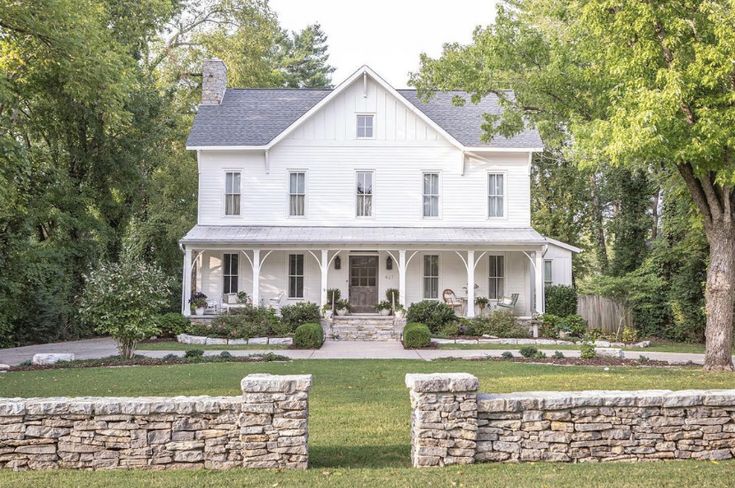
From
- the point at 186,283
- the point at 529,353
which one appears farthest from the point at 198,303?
the point at 529,353

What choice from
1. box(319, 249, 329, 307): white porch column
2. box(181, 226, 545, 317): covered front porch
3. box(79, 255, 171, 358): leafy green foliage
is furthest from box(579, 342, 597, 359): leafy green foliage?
box(79, 255, 171, 358): leafy green foliage

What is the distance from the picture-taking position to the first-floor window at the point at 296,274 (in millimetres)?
22797

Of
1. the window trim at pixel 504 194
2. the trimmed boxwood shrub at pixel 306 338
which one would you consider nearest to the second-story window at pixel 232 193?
the trimmed boxwood shrub at pixel 306 338

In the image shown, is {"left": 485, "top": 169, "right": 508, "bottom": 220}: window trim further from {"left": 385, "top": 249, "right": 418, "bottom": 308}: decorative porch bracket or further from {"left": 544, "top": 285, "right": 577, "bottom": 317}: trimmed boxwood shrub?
{"left": 385, "top": 249, "right": 418, "bottom": 308}: decorative porch bracket

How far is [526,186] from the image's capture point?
22859 mm

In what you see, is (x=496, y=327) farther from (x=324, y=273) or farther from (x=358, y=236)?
(x=324, y=273)

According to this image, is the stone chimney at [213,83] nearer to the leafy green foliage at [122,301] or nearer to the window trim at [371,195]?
the window trim at [371,195]

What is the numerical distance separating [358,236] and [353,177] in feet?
8.32

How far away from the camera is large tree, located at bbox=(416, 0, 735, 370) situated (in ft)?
36.0

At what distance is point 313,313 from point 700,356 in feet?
36.1

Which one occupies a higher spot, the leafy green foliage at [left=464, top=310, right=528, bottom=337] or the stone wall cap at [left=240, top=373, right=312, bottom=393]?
the stone wall cap at [left=240, top=373, right=312, bottom=393]

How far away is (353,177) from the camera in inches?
896

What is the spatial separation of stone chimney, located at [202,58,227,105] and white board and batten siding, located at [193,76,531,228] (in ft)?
11.3

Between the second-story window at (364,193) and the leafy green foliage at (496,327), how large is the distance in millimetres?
5696
